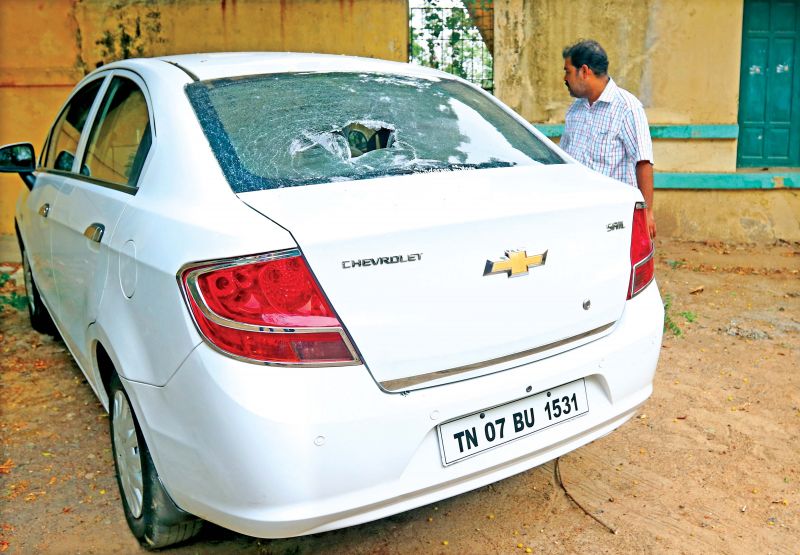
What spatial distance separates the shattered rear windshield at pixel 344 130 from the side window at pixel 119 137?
0.27 metres

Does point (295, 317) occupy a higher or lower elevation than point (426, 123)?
lower

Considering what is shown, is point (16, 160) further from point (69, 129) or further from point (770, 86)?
point (770, 86)

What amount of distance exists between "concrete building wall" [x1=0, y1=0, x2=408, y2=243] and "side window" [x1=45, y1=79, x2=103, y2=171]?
3.92 m

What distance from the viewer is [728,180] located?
7469 millimetres

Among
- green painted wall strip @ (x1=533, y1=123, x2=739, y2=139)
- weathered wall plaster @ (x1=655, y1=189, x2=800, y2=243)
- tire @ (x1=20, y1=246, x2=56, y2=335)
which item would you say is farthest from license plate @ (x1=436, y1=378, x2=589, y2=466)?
weathered wall plaster @ (x1=655, y1=189, x2=800, y2=243)

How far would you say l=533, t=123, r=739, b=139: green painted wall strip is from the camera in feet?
24.7

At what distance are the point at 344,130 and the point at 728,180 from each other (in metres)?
5.75

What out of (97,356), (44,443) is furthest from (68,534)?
(44,443)

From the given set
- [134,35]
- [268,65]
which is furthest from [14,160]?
[134,35]

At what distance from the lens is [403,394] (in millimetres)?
2141

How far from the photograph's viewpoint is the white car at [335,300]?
6.72 ft

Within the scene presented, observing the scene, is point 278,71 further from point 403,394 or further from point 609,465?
point 609,465

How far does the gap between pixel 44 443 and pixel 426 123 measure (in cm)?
224

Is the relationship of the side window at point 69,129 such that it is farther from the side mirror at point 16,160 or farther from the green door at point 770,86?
the green door at point 770,86
